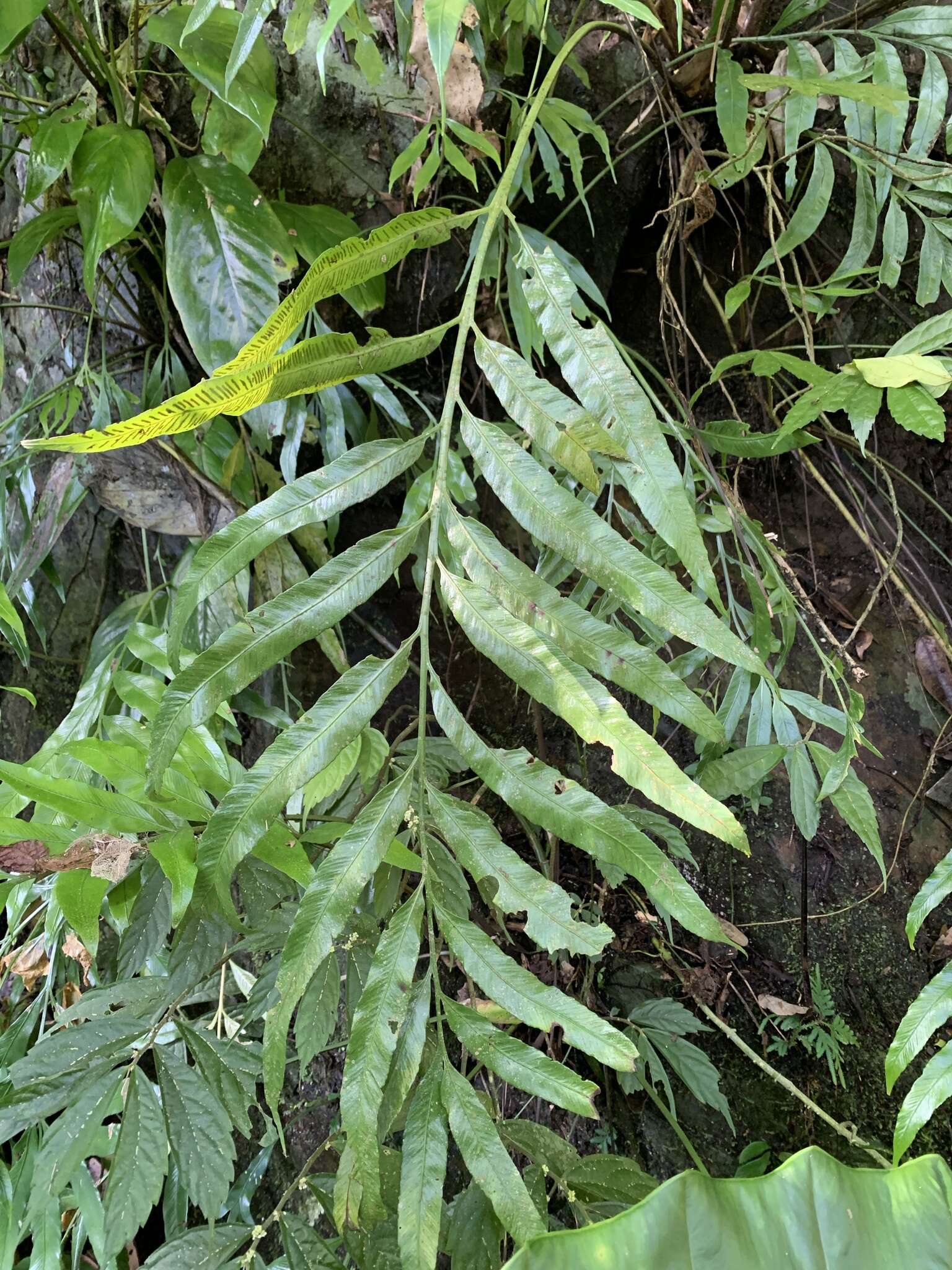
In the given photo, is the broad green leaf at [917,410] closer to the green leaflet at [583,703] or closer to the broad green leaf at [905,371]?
the broad green leaf at [905,371]

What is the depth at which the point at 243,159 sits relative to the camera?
875 millimetres

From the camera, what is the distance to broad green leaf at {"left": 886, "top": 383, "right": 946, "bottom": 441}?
58cm

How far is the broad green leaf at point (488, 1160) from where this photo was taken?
46 centimetres

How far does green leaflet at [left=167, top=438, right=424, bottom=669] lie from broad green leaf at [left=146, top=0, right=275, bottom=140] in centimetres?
46

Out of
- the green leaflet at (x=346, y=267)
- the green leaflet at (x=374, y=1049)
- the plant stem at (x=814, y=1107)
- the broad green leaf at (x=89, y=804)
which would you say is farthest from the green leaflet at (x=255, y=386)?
the plant stem at (x=814, y=1107)

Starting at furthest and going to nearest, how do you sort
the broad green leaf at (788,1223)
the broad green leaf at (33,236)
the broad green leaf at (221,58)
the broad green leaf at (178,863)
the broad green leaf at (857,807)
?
the broad green leaf at (33,236) < the broad green leaf at (221,58) < the broad green leaf at (857,807) < the broad green leaf at (178,863) < the broad green leaf at (788,1223)

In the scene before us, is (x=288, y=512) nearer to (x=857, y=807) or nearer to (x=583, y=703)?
(x=583, y=703)

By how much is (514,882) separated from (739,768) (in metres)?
0.36

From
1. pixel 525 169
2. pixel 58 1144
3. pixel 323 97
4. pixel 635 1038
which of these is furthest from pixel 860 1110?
pixel 323 97

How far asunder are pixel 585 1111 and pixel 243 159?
3.21ft

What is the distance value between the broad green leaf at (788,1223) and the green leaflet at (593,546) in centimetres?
24

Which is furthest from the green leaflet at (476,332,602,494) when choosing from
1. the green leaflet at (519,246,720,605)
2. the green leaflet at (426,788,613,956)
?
the green leaflet at (426,788,613,956)

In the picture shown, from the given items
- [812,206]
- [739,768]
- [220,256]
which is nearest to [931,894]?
[739,768]

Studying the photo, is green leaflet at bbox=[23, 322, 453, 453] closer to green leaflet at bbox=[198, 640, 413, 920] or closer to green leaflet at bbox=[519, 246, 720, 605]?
green leaflet at bbox=[519, 246, 720, 605]
